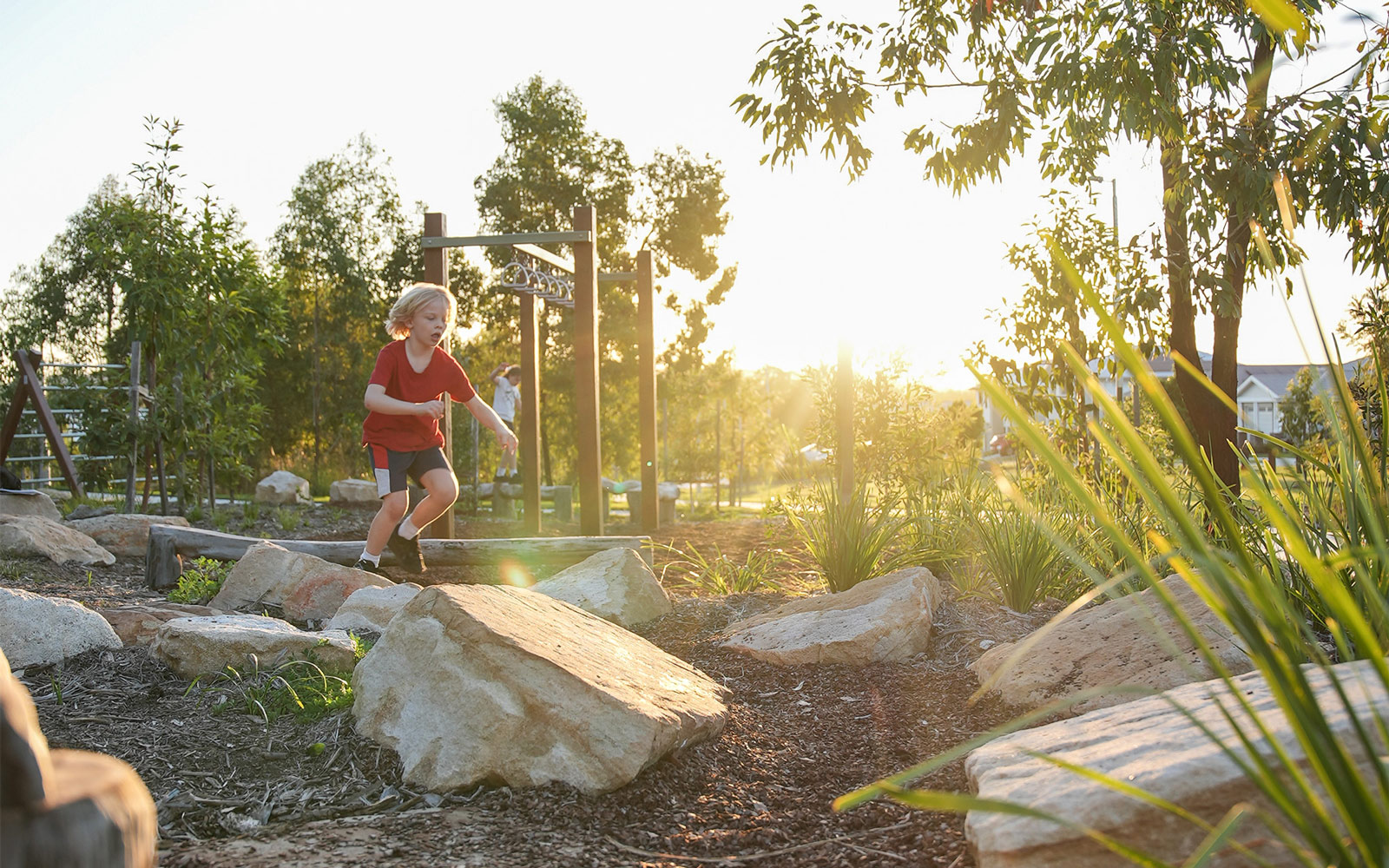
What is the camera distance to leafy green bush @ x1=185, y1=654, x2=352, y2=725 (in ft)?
9.54

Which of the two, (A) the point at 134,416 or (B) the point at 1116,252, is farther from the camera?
(A) the point at 134,416

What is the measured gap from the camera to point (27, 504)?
8.64 meters

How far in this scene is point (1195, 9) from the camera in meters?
4.79

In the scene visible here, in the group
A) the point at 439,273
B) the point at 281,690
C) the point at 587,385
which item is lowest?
the point at 281,690

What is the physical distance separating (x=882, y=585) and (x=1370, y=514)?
2.91m

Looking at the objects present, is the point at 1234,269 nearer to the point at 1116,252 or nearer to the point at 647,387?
the point at 1116,252

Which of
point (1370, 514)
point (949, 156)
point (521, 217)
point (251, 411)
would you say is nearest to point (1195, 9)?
point (949, 156)

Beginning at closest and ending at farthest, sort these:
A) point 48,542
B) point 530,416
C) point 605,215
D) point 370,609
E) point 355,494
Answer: point 370,609, point 48,542, point 530,416, point 355,494, point 605,215

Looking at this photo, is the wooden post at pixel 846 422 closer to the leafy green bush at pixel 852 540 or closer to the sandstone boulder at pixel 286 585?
the leafy green bush at pixel 852 540

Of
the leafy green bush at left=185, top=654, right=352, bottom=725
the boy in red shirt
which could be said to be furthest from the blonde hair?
the leafy green bush at left=185, top=654, right=352, bottom=725

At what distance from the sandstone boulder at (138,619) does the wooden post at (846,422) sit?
11.4 ft

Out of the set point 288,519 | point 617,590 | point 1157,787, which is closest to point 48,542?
point 288,519

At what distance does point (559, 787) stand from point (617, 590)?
2.18 meters

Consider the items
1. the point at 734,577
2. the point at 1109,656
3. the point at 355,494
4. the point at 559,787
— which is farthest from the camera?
the point at 355,494
